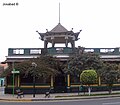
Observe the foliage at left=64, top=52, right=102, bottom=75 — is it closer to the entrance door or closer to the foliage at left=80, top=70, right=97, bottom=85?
the entrance door

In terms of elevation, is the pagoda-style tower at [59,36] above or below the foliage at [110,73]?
above

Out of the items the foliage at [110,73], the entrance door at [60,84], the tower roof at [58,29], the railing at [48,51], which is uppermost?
the tower roof at [58,29]

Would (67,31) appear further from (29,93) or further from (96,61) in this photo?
(29,93)

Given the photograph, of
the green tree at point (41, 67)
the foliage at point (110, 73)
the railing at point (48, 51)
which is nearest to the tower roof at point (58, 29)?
the railing at point (48, 51)

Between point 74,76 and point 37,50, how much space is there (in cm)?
641

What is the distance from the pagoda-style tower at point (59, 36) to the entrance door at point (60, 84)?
5.03 m

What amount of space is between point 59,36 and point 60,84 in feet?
22.8

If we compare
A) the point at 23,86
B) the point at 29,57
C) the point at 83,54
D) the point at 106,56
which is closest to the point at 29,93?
the point at 23,86

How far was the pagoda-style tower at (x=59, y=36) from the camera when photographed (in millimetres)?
42406

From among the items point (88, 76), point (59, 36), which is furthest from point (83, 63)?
point (59, 36)

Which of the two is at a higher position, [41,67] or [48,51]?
[48,51]

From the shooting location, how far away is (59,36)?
42.6 meters

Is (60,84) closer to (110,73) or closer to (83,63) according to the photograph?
(83,63)

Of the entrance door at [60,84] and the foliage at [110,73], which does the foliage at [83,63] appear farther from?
the foliage at [110,73]
